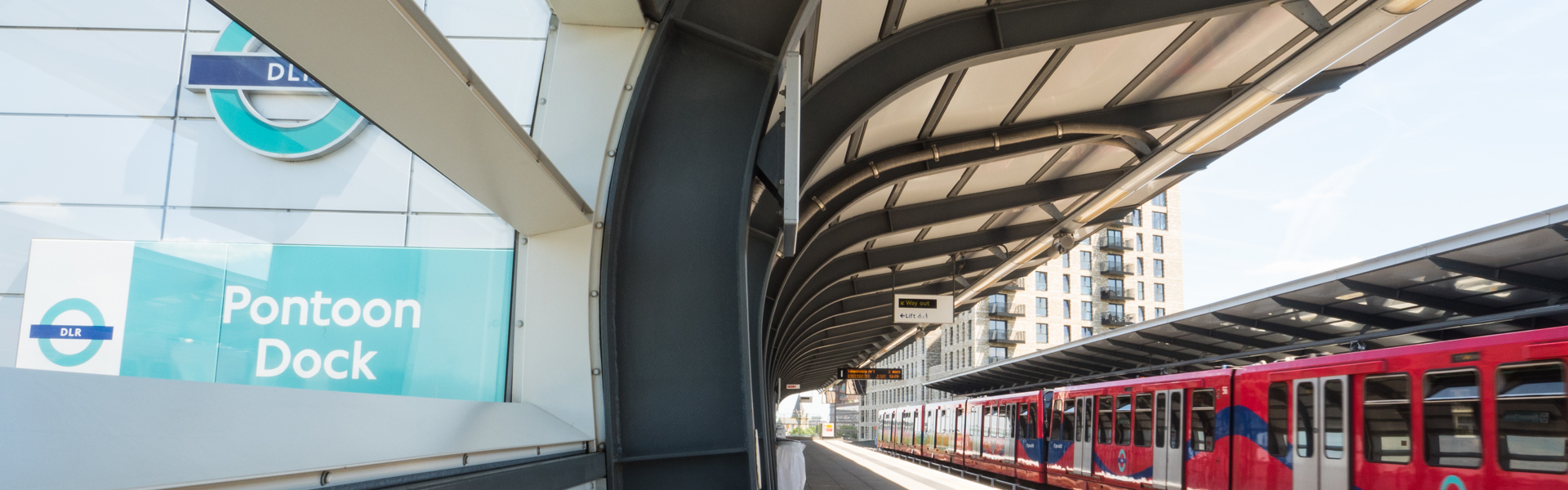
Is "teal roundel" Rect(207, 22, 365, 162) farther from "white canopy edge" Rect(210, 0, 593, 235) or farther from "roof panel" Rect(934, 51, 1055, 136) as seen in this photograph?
"roof panel" Rect(934, 51, 1055, 136)

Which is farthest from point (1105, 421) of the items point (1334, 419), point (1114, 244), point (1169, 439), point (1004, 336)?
point (1114, 244)

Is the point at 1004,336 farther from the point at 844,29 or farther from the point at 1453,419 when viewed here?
the point at 844,29

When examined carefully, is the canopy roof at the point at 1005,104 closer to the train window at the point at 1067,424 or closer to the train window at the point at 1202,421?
the train window at the point at 1202,421

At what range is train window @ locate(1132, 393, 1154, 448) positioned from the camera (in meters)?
14.5

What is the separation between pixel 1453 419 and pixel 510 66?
8.63 m

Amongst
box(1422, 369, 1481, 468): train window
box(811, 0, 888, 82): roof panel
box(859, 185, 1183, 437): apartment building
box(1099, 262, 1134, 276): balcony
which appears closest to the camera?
box(811, 0, 888, 82): roof panel

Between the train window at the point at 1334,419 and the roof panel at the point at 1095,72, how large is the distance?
12.9 ft

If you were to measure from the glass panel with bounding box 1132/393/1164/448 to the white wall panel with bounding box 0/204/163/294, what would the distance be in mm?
14739

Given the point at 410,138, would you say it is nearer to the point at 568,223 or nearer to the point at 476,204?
the point at 476,204

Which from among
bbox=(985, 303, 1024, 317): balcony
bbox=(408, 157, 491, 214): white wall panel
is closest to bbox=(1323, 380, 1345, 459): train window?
bbox=(408, 157, 491, 214): white wall panel

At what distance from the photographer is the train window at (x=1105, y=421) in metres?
16.1

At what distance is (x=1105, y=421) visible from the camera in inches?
645

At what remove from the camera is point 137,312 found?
1786 mm

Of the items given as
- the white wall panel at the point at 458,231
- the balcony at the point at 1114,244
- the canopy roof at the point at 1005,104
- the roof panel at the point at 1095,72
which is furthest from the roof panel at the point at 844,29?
the balcony at the point at 1114,244
